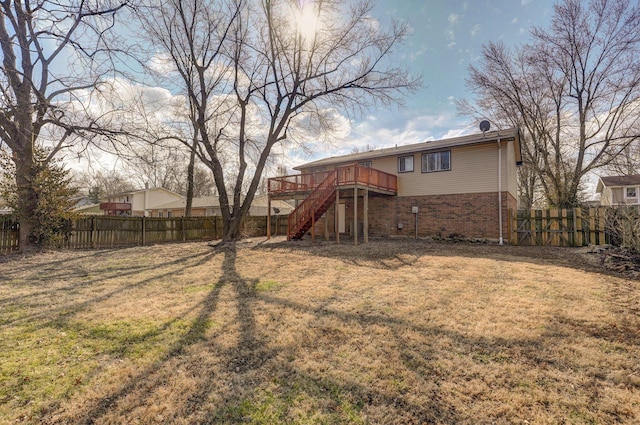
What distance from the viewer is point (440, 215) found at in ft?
47.4

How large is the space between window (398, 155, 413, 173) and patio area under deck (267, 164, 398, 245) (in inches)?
25.3

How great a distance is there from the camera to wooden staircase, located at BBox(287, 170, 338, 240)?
13.2 m

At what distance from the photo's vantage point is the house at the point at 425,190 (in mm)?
13109

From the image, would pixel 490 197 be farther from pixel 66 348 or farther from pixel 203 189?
pixel 203 189

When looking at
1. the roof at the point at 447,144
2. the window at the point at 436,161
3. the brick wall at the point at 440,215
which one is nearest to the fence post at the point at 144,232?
the brick wall at the point at 440,215

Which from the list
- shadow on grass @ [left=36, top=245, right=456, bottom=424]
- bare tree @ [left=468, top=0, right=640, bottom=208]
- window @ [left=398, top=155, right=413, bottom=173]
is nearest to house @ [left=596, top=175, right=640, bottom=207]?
bare tree @ [left=468, top=0, right=640, bottom=208]

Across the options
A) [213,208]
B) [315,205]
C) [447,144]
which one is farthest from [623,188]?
[213,208]

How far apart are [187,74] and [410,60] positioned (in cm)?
978

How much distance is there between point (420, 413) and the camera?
217 cm

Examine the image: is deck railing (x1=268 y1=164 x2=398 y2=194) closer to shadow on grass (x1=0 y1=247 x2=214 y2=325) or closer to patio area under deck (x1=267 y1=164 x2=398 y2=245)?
patio area under deck (x1=267 y1=164 x2=398 y2=245)

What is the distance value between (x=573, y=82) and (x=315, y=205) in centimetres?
1615

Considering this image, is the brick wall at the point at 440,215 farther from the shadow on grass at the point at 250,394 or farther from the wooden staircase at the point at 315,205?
the shadow on grass at the point at 250,394

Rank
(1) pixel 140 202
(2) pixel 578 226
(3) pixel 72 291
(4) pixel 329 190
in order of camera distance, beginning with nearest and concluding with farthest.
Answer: (3) pixel 72 291 < (2) pixel 578 226 < (4) pixel 329 190 < (1) pixel 140 202

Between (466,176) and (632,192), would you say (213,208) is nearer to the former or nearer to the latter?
(466,176)
